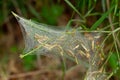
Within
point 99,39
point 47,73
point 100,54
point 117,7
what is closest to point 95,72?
point 100,54

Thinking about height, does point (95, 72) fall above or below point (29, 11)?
below

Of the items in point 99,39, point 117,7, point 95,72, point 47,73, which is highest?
point 117,7

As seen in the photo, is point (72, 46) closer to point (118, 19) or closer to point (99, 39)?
point (99, 39)

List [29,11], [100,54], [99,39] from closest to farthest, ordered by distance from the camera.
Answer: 1. [100,54]
2. [99,39]
3. [29,11]

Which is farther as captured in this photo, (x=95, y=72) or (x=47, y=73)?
(x=47, y=73)

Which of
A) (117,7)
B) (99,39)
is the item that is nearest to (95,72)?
(99,39)

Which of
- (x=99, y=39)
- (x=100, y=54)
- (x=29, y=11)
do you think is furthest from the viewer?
(x=29, y=11)

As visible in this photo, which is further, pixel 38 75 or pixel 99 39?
pixel 38 75

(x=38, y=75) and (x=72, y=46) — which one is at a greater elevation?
(x=72, y=46)

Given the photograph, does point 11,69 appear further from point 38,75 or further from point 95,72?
point 95,72
